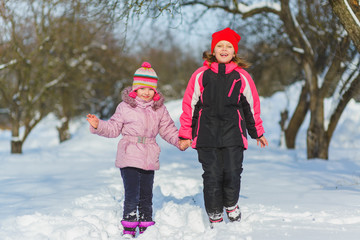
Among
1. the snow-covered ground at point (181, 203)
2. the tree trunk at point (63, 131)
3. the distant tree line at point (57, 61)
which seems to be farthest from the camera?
the tree trunk at point (63, 131)

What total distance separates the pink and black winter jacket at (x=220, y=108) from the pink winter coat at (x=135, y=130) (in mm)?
314

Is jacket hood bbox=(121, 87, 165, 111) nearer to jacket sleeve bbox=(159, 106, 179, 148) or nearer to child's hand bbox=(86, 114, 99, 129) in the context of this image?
jacket sleeve bbox=(159, 106, 179, 148)

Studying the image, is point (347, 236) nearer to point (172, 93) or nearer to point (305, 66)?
point (305, 66)

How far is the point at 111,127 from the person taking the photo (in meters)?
3.35

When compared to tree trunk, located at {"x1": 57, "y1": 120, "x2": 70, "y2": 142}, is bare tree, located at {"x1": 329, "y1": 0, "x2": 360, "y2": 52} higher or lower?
higher

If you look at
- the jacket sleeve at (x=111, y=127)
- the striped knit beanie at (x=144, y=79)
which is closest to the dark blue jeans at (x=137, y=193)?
the jacket sleeve at (x=111, y=127)

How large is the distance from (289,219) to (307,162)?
499 cm

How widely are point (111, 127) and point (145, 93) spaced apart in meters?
0.47

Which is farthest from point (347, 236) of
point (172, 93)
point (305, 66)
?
point (172, 93)

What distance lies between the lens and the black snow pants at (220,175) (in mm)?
3230

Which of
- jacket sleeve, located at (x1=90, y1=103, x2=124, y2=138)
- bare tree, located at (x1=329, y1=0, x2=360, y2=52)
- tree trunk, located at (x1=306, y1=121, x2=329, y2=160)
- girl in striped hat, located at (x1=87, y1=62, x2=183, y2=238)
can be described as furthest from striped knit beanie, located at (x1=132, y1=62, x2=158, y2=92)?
tree trunk, located at (x1=306, y1=121, x2=329, y2=160)

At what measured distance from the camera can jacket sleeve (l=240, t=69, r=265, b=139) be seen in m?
3.29

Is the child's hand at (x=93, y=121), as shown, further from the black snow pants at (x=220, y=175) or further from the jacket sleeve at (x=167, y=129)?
the black snow pants at (x=220, y=175)

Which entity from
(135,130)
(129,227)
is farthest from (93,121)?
(129,227)
